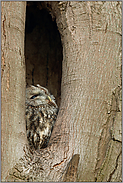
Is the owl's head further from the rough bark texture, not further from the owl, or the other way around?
the rough bark texture

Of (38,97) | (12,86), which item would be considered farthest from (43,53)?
(12,86)

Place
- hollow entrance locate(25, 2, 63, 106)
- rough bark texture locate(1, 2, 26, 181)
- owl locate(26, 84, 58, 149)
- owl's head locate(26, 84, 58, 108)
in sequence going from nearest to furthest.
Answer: rough bark texture locate(1, 2, 26, 181), owl locate(26, 84, 58, 149), owl's head locate(26, 84, 58, 108), hollow entrance locate(25, 2, 63, 106)

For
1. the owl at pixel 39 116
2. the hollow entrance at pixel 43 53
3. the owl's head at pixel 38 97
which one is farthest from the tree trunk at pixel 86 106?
the hollow entrance at pixel 43 53

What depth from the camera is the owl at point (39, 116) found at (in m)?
2.45

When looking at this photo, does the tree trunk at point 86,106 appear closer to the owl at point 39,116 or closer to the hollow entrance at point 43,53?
the owl at point 39,116

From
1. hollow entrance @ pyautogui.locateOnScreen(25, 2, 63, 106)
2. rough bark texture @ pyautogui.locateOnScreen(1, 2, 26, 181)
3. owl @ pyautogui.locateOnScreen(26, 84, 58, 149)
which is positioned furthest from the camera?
hollow entrance @ pyautogui.locateOnScreen(25, 2, 63, 106)

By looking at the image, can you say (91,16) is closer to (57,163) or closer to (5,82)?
(5,82)

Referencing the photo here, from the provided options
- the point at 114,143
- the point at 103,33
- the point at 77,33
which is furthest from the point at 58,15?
the point at 114,143

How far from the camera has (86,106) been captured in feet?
6.31

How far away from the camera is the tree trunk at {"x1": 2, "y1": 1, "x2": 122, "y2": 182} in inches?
69.6

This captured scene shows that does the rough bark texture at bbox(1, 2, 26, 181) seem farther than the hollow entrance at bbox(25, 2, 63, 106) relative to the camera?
No

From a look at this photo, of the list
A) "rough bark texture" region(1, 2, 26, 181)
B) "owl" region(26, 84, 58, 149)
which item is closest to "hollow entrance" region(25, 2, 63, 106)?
"owl" region(26, 84, 58, 149)

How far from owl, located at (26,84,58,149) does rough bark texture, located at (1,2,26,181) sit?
23.0 inches

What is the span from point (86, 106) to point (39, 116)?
0.81 m
